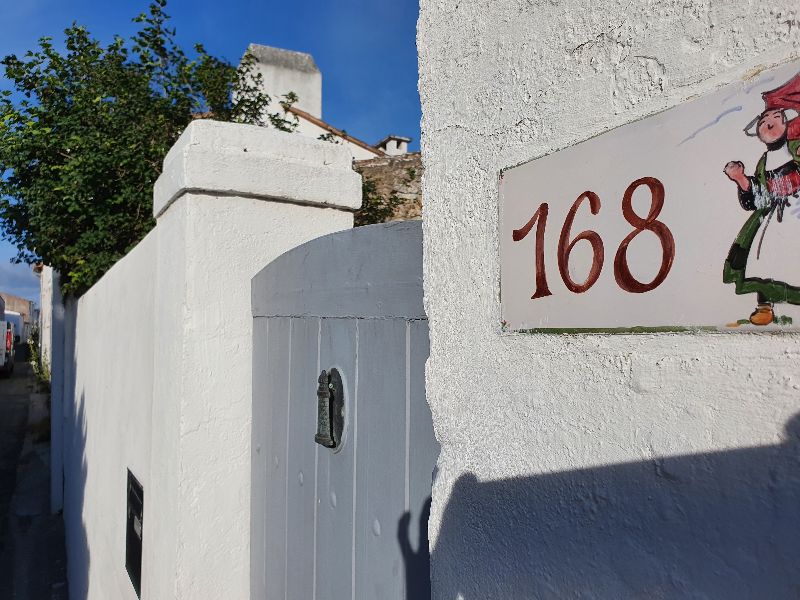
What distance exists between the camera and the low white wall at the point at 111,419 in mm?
2787

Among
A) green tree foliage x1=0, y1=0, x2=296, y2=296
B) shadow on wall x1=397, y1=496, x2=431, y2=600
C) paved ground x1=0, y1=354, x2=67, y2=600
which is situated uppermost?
green tree foliage x1=0, y1=0, x2=296, y2=296

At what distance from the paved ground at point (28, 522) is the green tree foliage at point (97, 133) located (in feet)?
8.51

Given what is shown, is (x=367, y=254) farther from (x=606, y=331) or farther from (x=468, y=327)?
(x=606, y=331)

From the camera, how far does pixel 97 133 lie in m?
5.29

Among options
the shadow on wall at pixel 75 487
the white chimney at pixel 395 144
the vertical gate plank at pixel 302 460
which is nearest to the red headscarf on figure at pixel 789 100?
the vertical gate plank at pixel 302 460

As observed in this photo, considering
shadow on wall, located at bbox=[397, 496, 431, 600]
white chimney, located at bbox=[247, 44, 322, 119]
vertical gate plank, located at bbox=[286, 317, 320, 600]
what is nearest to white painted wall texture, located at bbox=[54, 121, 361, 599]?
vertical gate plank, located at bbox=[286, 317, 320, 600]

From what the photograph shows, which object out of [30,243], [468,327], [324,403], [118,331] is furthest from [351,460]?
[30,243]

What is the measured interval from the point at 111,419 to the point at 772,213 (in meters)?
Result: 3.76

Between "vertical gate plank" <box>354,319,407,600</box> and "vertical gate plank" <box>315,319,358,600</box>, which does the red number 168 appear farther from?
"vertical gate plank" <box>315,319,358,600</box>

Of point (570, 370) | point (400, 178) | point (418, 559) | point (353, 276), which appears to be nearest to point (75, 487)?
point (400, 178)

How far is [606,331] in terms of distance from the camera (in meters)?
0.78

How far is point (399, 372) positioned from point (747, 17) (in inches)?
34.5

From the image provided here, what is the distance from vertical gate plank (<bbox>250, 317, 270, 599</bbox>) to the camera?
6.72 feet

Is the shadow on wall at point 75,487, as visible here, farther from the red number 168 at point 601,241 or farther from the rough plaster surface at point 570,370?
the red number 168 at point 601,241
